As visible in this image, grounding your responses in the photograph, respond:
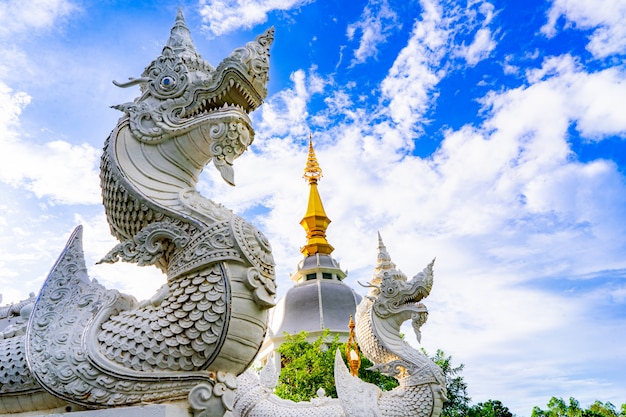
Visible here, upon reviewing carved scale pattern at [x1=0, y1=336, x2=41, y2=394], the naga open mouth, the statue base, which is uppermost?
the naga open mouth

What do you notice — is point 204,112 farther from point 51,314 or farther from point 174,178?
point 51,314

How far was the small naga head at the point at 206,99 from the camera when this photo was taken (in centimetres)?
395

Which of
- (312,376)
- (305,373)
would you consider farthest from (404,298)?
→ (305,373)

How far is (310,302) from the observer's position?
2705 centimetres

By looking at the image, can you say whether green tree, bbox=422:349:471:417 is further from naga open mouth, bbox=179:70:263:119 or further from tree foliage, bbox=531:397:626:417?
naga open mouth, bbox=179:70:263:119

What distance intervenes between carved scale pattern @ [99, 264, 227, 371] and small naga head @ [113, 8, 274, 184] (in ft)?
3.10

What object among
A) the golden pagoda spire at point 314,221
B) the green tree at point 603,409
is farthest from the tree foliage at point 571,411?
the golden pagoda spire at point 314,221

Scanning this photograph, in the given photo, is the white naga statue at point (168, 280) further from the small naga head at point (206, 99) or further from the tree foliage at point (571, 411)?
the tree foliage at point (571, 411)

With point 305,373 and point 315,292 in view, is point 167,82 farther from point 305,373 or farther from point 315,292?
point 315,292

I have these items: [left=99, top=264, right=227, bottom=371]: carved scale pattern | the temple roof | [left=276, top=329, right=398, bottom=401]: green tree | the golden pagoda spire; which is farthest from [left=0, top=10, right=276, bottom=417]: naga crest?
the golden pagoda spire

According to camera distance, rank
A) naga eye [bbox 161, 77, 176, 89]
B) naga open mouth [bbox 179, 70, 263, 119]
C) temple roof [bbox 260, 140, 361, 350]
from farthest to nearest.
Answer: temple roof [bbox 260, 140, 361, 350]
naga eye [bbox 161, 77, 176, 89]
naga open mouth [bbox 179, 70, 263, 119]

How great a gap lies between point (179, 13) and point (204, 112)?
4.34 feet

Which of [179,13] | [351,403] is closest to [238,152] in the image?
[179,13]

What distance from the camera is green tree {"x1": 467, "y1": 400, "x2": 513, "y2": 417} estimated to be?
16.4 meters
